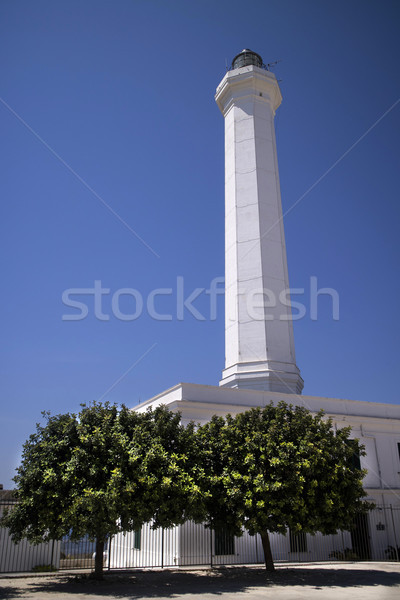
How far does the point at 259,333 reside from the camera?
2784 centimetres

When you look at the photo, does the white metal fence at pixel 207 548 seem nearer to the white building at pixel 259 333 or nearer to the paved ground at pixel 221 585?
the white building at pixel 259 333

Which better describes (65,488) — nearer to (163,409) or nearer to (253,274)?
(163,409)

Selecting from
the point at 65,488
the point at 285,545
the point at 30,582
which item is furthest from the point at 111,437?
the point at 285,545

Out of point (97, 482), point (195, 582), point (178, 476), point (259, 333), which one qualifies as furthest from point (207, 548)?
point (259, 333)

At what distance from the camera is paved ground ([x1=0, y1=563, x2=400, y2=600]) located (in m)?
14.1

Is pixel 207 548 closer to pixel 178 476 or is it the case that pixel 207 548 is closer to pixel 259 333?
pixel 178 476

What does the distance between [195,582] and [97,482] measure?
194 inches

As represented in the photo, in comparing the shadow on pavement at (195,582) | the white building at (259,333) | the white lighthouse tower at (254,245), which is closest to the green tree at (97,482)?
the shadow on pavement at (195,582)

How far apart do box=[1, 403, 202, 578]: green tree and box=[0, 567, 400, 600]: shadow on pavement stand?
4.64 feet

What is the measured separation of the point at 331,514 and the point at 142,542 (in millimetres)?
10003

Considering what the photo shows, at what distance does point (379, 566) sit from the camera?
21.4m

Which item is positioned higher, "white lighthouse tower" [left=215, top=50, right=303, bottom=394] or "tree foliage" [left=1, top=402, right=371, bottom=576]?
"white lighthouse tower" [left=215, top=50, right=303, bottom=394]

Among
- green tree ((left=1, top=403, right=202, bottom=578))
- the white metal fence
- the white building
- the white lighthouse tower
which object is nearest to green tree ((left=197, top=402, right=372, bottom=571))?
green tree ((left=1, top=403, right=202, bottom=578))

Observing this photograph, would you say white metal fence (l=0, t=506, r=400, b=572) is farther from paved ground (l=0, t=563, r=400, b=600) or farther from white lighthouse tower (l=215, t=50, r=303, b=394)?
white lighthouse tower (l=215, t=50, r=303, b=394)
